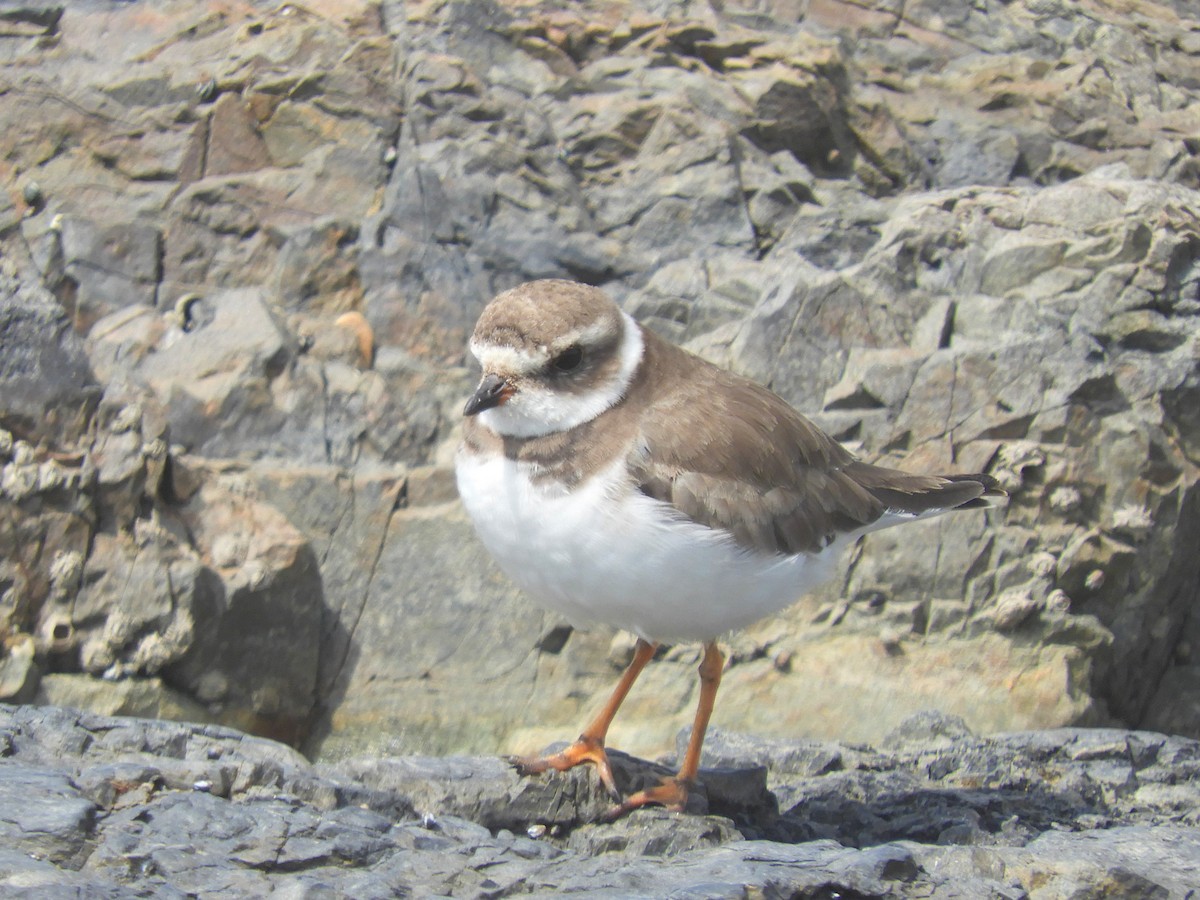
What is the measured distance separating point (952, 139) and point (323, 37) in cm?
→ 552

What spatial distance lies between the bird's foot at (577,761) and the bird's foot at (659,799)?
0.08 metres

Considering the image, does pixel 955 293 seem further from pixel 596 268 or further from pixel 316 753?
pixel 316 753

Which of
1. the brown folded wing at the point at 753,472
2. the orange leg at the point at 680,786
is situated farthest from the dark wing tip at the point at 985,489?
the orange leg at the point at 680,786

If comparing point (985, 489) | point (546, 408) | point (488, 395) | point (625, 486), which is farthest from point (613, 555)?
point (985, 489)

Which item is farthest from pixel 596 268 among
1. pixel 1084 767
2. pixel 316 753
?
pixel 1084 767

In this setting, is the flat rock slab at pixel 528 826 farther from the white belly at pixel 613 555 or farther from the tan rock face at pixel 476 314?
the tan rock face at pixel 476 314

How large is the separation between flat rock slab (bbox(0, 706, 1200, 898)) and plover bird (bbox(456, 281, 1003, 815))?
12.2 inches

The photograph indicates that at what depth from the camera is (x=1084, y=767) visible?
6.36 meters

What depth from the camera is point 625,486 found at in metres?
4.90

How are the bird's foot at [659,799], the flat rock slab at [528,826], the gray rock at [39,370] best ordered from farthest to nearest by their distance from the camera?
the gray rock at [39,370] < the bird's foot at [659,799] < the flat rock slab at [528,826]

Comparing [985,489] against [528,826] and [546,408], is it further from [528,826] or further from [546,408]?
[528,826]

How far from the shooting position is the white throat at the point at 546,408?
16.3ft

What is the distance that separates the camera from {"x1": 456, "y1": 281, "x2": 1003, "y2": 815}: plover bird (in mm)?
4852

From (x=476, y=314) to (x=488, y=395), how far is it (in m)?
4.47
